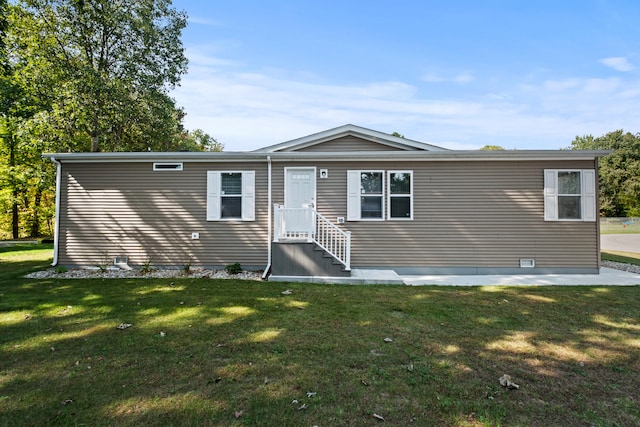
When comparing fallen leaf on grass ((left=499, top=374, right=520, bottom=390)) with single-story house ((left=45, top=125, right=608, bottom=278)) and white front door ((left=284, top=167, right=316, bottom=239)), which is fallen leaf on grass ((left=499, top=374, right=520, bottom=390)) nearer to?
single-story house ((left=45, top=125, right=608, bottom=278))

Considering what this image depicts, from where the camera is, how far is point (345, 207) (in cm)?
786

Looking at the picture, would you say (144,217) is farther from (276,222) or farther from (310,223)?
(310,223)

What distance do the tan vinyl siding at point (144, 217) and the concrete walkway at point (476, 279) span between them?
7.32 feet

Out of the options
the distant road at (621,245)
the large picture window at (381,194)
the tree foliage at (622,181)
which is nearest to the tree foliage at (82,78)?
the large picture window at (381,194)

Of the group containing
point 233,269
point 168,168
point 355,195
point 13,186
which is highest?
point 13,186

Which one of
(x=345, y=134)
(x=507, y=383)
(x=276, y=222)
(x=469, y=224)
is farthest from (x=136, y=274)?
(x=469, y=224)

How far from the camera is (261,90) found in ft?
45.5

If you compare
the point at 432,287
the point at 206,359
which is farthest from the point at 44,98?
the point at 432,287

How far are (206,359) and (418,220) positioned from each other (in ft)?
20.1

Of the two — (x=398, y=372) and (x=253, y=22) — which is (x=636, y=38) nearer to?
(x=253, y=22)

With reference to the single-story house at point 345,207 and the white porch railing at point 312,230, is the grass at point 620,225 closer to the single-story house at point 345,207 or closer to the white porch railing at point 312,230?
the single-story house at point 345,207

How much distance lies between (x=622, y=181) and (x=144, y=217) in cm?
4407

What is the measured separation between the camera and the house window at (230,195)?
7938 millimetres

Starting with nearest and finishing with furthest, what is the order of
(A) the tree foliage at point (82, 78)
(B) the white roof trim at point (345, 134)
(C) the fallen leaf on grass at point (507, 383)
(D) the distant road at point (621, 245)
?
1. (C) the fallen leaf on grass at point (507, 383)
2. (B) the white roof trim at point (345, 134)
3. (A) the tree foliage at point (82, 78)
4. (D) the distant road at point (621, 245)
